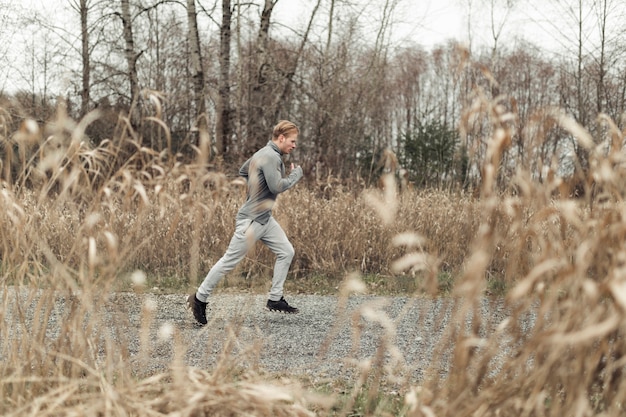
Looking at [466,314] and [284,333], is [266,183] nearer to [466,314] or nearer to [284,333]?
[284,333]

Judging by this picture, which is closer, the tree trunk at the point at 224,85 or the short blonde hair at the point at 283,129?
the short blonde hair at the point at 283,129

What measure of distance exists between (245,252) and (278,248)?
514 millimetres

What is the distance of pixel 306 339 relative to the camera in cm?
549

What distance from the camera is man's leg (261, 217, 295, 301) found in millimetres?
6109

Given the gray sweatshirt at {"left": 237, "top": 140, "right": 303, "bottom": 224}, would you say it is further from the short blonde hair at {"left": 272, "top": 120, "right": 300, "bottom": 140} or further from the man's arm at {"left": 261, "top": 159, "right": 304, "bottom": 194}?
the short blonde hair at {"left": 272, "top": 120, "right": 300, "bottom": 140}

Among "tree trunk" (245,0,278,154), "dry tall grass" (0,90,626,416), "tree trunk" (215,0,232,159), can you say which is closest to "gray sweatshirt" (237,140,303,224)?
"dry tall grass" (0,90,626,416)

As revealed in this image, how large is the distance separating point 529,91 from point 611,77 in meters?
13.1

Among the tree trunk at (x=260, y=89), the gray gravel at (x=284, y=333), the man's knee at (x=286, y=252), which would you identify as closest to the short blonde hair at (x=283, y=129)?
the man's knee at (x=286, y=252)

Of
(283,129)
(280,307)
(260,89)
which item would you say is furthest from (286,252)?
(260,89)

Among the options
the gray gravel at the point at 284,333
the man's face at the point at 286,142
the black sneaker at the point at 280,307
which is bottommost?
the gray gravel at the point at 284,333

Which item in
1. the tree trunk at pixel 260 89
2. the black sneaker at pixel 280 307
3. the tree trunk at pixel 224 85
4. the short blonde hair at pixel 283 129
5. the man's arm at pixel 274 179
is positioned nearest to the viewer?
the man's arm at pixel 274 179

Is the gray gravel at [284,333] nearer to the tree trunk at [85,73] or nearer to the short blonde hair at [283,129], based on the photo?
the short blonde hair at [283,129]

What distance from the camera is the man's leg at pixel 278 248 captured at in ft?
20.0

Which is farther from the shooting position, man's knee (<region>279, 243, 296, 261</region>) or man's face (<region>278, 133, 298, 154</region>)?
man's knee (<region>279, 243, 296, 261</region>)
